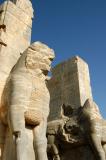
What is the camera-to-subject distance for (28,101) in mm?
3604

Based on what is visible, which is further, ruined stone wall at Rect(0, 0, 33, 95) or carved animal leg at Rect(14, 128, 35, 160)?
ruined stone wall at Rect(0, 0, 33, 95)

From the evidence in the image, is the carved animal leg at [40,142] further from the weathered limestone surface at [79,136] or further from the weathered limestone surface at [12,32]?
the weathered limestone surface at [79,136]

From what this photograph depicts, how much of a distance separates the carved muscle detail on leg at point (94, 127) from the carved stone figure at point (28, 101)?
247 centimetres

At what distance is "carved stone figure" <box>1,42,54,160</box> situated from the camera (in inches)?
132

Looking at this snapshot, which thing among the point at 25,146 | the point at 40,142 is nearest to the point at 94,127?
the point at 40,142

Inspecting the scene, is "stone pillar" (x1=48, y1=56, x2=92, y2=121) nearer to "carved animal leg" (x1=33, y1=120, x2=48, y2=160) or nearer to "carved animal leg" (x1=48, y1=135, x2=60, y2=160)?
"carved animal leg" (x1=48, y1=135, x2=60, y2=160)

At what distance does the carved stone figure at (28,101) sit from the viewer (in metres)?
3.35

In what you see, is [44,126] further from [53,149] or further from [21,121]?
[53,149]

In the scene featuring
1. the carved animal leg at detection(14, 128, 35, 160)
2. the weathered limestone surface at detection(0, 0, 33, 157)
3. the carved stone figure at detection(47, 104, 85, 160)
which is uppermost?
the weathered limestone surface at detection(0, 0, 33, 157)

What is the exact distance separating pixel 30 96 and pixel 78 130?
2.84m

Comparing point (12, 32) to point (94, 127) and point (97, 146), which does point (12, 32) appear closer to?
point (94, 127)

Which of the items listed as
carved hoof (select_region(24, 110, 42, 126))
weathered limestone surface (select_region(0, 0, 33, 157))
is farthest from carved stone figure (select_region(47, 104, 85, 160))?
carved hoof (select_region(24, 110, 42, 126))

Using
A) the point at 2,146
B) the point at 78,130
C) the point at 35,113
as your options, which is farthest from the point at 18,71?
the point at 78,130

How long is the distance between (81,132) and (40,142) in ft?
9.19
